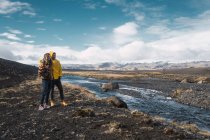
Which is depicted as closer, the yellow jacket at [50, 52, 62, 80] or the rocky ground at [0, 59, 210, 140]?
the rocky ground at [0, 59, 210, 140]

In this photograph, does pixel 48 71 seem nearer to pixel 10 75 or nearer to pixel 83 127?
pixel 83 127

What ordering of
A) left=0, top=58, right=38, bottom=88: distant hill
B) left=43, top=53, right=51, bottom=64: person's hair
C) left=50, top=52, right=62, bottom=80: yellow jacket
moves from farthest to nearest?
left=0, top=58, right=38, bottom=88: distant hill → left=50, top=52, right=62, bottom=80: yellow jacket → left=43, top=53, right=51, bottom=64: person's hair

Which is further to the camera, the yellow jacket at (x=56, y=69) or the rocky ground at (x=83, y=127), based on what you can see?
the yellow jacket at (x=56, y=69)

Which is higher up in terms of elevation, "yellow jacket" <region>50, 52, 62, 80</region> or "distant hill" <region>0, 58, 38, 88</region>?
"yellow jacket" <region>50, 52, 62, 80</region>

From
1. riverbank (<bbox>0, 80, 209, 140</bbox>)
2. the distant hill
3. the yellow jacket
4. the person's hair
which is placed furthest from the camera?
the distant hill

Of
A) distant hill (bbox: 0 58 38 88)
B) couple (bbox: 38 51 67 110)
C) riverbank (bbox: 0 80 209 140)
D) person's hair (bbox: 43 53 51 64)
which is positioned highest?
person's hair (bbox: 43 53 51 64)

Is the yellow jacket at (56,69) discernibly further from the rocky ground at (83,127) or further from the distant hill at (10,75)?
the distant hill at (10,75)

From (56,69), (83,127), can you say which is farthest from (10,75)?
(83,127)

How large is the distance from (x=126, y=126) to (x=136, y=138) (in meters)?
2.33

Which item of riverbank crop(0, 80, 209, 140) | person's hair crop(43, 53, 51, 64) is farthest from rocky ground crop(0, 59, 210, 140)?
person's hair crop(43, 53, 51, 64)

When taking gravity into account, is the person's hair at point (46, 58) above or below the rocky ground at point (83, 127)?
above

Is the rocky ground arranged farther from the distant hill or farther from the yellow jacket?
the distant hill

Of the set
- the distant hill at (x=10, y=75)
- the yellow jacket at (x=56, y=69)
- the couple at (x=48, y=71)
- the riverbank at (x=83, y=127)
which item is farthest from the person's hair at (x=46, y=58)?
the distant hill at (x=10, y=75)

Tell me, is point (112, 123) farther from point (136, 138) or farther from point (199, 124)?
point (199, 124)
